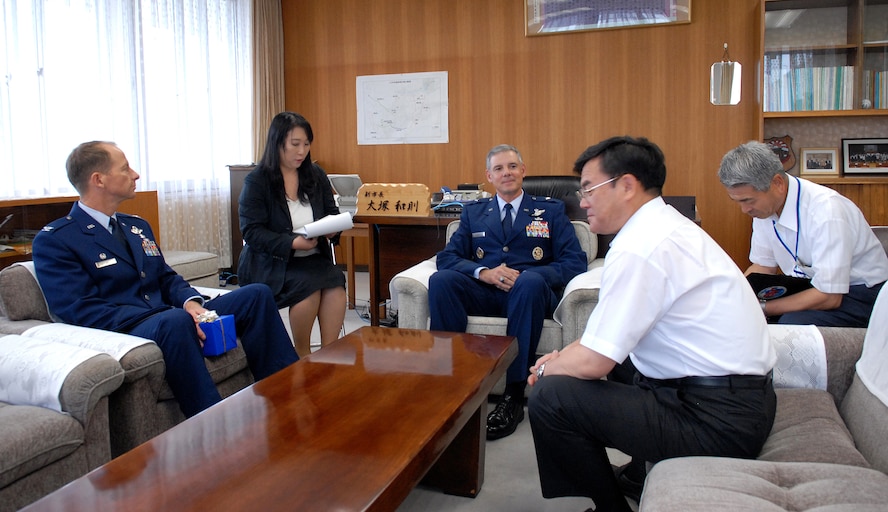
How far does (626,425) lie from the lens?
1509mm

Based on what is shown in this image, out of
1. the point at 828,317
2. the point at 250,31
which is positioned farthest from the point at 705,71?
the point at 250,31

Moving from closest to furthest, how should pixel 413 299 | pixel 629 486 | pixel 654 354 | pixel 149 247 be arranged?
pixel 654 354 < pixel 629 486 < pixel 149 247 < pixel 413 299

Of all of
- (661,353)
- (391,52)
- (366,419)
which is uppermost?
(391,52)

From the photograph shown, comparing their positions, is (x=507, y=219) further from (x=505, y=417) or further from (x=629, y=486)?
(x=629, y=486)

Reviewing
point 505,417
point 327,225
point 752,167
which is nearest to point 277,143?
point 327,225

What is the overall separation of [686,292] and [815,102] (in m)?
3.85

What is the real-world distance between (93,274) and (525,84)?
4138 millimetres

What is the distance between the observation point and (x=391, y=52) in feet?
19.5

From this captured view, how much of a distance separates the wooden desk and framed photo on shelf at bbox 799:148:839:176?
286 centimetres

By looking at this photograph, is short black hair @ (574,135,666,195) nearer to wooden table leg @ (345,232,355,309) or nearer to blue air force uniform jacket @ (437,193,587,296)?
blue air force uniform jacket @ (437,193,587,296)

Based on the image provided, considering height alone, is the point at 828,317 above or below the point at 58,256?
below

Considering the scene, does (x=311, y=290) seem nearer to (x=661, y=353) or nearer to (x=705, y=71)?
(x=661, y=353)

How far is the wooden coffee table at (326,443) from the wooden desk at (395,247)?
1492mm

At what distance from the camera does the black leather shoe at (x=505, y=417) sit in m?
2.40
